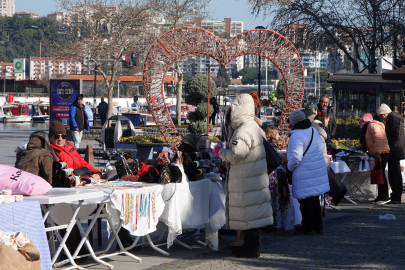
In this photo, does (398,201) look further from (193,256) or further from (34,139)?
(34,139)

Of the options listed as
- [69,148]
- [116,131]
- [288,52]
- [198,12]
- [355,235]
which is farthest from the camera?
[198,12]

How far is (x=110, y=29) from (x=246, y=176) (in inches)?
1153

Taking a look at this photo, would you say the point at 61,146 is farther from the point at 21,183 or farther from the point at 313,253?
the point at 313,253

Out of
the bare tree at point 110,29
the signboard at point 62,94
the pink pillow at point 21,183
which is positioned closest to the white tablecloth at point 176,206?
the pink pillow at point 21,183

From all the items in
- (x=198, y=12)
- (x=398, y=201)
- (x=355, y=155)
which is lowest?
(x=398, y=201)

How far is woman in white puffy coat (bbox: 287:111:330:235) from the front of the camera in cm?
798

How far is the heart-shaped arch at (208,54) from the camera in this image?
14.7 meters

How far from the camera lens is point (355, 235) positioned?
8289mm

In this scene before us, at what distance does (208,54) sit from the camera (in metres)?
14.6

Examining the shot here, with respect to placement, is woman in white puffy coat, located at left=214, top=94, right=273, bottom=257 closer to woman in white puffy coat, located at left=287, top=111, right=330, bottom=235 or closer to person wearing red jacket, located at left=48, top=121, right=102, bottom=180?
woman in white puffy coat, located at left=287, top=111, right=330, bottom=235

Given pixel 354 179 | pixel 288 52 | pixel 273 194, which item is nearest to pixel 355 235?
pixel 273 194

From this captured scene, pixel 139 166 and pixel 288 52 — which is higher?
pixel 288 52

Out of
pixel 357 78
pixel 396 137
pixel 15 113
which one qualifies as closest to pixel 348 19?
pixel 357 78

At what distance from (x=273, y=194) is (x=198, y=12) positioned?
28850 millimetres
